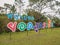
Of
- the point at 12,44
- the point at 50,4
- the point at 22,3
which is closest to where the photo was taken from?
the point at 12,44

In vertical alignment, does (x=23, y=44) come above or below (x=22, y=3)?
below

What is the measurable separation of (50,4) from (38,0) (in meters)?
2.10

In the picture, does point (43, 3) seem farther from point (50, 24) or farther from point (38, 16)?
point (50, 24)

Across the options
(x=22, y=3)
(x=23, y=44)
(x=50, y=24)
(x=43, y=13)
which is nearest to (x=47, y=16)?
(x=43, y=13)

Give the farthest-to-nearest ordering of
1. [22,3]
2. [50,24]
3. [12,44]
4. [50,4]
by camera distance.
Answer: [50,4] → [22,3] → [50,24] → [12,44]

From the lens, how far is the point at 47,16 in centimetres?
2936

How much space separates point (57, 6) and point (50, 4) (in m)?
1.17

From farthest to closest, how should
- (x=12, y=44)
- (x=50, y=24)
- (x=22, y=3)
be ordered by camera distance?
1. (x=22, y=3)
2. (x=50, y=24)
3. (x=12, y=44)

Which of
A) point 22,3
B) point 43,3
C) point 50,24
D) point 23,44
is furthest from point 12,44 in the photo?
point 43,3

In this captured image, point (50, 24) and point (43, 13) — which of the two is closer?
point (50, 24)

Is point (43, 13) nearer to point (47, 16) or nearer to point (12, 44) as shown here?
point (47, 16)

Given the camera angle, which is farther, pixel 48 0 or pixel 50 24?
pixel 48 0

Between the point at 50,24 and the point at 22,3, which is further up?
the point at 22,3

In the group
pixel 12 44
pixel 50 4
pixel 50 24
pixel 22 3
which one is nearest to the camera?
pixel 12 44
